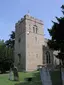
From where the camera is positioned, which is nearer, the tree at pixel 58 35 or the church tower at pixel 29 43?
the tree at pixel 58 35

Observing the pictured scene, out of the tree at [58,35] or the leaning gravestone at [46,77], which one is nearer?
the leaning gravestone at [46,77]

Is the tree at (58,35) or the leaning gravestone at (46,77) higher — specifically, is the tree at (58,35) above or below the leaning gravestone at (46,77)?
above

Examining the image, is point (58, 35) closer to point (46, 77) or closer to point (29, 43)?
point (46, 77)

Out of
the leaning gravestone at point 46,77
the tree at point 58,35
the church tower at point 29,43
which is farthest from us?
the church tower at point 29,43

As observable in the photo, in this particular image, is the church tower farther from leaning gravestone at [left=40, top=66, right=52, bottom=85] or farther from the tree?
leaning gravestone at [left=40, top=66, right=52, bottom=85]

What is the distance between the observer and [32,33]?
50.7 meters

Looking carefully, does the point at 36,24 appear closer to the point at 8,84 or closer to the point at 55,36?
the point at 55,36

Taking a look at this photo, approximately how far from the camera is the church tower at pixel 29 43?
160ft

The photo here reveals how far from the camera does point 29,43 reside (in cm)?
4950

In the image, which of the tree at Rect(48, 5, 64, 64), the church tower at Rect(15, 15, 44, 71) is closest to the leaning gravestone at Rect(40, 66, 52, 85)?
the tree at Rect(48, 5, 64, 64)

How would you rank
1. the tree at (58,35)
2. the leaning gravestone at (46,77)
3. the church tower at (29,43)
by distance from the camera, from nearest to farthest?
1. the leaning gravestone at (46,77)
2. the tree at (58,35)
3. the church tower at (29,43)

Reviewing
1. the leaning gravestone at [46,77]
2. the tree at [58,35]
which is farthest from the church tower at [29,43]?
the leaning gravestone at [46,77]

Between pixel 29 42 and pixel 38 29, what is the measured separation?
4.71 meters

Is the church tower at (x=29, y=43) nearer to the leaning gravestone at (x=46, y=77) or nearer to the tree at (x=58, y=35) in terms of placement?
the tree at (x=58, y=35)
